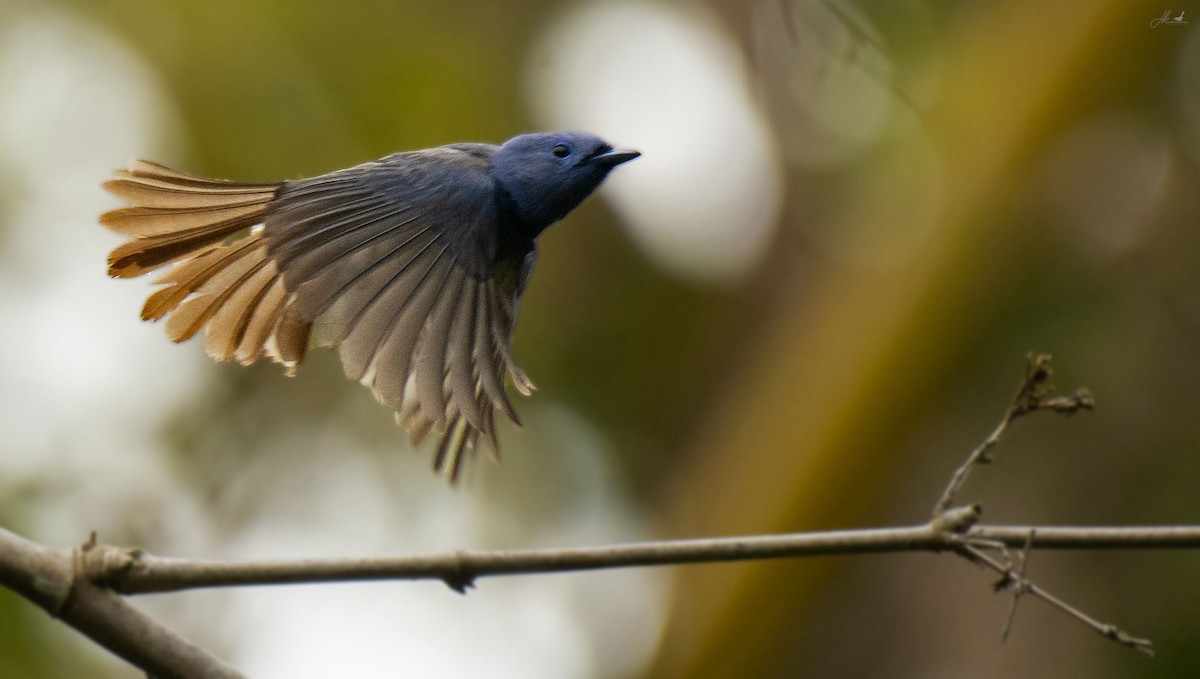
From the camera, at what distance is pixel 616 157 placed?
10.0ft

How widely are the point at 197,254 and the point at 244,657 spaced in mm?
2199

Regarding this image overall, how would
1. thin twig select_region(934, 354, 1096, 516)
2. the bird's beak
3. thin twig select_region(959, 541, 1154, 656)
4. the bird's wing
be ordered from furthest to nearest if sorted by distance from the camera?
1. the bird's beak
2. the bird's wing
3. thin twig select_region(934, 354, 1096, 516)
4. thin twig select_region(959, 541, 1154, 656)

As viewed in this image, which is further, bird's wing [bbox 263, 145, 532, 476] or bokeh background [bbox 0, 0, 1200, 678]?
bokeh background [bbox 0, 0, 1200, 678]

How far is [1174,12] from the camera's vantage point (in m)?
4.09

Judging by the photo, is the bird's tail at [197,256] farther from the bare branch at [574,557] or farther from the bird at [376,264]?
the bare branch at [574,557]

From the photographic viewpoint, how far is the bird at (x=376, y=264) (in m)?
2.62

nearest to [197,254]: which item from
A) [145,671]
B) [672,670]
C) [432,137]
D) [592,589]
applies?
[145,671]

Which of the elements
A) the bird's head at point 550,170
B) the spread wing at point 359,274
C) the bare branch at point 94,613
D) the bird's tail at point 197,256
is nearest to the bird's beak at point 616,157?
the bird's head at point 550,170

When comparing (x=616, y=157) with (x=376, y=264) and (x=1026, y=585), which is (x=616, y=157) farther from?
(x=1026, y=585)

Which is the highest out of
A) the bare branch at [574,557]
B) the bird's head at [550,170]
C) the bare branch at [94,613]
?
the bird's head at [550,170]

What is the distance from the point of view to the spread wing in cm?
262

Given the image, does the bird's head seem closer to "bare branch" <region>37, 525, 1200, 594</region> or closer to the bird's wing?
the bird's wing

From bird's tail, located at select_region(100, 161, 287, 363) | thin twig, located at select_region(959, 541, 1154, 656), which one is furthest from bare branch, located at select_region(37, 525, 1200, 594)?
bird's tail, located at select_region(100, 161, 287, 363)

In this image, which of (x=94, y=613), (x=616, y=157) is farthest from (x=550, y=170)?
(x=94, y=613)
